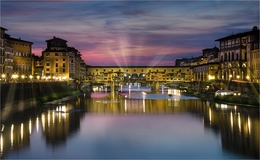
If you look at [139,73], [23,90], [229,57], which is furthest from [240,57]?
[139,73]

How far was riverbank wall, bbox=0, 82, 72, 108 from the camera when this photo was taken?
44.0 meters

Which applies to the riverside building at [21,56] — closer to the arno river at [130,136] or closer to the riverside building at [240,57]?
the riverside building at [240,57]

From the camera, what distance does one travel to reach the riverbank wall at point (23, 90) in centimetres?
4400

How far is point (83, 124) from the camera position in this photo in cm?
4025

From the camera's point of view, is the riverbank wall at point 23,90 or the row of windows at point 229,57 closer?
the riverbank wall at point 23,90

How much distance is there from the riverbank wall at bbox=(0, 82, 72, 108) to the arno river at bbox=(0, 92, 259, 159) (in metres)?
2.24

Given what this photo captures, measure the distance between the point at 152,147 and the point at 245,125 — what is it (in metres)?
12.8

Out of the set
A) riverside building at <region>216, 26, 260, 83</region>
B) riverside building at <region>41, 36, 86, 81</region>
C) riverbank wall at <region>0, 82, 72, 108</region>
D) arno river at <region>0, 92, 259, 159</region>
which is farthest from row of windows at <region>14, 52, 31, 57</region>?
arno river at <region>0, 92, 259, 159</region>

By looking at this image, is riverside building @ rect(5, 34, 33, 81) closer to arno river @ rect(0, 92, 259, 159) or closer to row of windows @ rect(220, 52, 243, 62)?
row of windows @ rect(220, 52, 243, 62)

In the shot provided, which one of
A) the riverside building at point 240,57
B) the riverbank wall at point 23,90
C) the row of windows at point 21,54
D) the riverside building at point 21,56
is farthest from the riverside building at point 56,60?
the riverside building at point 240,57

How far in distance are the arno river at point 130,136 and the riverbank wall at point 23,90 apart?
2241 millimetres

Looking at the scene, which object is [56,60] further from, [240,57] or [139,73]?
[139,73]

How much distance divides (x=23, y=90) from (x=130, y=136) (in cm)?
2462

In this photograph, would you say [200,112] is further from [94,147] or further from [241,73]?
[241,73]
